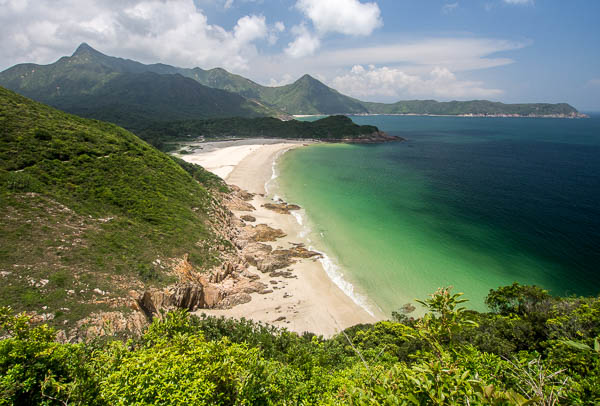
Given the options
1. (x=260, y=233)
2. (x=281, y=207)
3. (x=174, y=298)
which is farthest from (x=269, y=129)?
(x=174, y=298)

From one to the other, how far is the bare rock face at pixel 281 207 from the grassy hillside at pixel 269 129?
8027 cm

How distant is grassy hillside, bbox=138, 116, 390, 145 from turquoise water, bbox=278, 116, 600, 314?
46161 mm

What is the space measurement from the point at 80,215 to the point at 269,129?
109205 mm

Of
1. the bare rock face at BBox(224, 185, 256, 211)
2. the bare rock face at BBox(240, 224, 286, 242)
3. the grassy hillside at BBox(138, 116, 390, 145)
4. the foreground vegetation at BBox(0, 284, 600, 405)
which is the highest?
the grassy hillside at BBox(138, 116, 390, 145)

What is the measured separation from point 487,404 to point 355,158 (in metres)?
82.7

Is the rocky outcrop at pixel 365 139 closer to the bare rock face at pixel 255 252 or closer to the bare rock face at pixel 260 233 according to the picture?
the bare rock face at pixel 260 233

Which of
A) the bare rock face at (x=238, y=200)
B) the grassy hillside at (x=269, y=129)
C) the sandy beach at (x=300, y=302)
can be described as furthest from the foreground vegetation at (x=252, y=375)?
the grassy hillside at (x=269, y=129)

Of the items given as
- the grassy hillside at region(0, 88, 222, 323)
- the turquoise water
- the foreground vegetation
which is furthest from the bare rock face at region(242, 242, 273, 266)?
the foreground vegetation

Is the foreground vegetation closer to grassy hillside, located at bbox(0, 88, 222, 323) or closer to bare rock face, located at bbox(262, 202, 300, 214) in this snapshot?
grassy hillside, located at bbox(0, 88, 222, 323)

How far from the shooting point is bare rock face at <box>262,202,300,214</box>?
129ft

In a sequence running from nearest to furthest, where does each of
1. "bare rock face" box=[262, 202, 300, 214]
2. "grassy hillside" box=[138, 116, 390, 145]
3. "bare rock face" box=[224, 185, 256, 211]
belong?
1. "bare rock face" box=[224, 185, 256, 211]
2. "bare rock face" box=[262, 202, 300, 214]
3. "grassy hillside" box=[138, 116, 390, 145]

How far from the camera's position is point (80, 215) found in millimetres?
19000

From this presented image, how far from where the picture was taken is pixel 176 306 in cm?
1662

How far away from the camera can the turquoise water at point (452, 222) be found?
25.0 m
